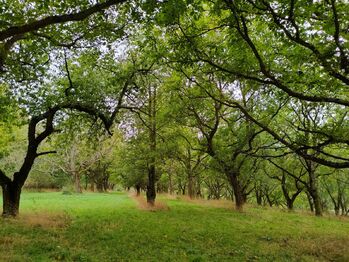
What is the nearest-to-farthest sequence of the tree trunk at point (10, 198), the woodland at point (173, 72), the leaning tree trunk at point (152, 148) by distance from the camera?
the woodland at point (173, 72)
the tree trunk at point (10, 198)
the leaning tree trunk at point (152, 148)

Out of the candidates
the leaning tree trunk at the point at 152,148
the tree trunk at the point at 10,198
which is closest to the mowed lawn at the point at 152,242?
the tree trunk at the point at 10,198

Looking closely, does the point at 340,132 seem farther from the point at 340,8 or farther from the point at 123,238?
the point at 123,238

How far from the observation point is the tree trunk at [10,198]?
17.2 m

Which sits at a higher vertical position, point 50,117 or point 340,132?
point 50,117

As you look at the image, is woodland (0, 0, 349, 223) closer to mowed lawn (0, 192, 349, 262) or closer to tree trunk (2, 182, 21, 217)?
tree trunk (2, 182, 21, 217)

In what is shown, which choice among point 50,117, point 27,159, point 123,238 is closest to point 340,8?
point 123,238

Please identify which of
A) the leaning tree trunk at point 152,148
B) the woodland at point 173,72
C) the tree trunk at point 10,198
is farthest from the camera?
the leaning tree trunk at point 152,148

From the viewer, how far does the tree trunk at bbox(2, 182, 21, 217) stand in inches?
677

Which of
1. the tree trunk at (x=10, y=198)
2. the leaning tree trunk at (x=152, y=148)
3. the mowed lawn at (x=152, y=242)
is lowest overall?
the mowed lawn at (x=152, y=242)

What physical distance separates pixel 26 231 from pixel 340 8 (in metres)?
14.0

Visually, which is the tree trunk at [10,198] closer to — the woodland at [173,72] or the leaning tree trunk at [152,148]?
the woodland at [173,72]

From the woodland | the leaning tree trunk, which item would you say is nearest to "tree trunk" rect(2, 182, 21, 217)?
the woodland

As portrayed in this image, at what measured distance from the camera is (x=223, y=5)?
9.26 m

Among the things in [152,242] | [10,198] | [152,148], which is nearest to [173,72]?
[152,148]
